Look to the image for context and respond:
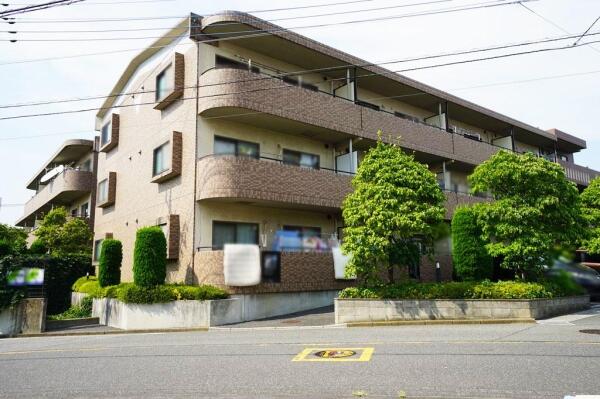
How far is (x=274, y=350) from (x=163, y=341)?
3.65 meters

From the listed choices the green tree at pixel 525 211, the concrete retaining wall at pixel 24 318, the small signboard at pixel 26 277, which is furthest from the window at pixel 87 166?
the green tree at pixel 525 211

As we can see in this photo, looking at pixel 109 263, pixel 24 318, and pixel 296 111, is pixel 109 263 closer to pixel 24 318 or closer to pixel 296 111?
pixel 24 318

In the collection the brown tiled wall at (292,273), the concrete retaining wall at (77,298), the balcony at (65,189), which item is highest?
the balcony at (65,189)

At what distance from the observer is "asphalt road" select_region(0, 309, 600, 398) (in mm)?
6227

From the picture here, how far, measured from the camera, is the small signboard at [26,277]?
15102 millimetres

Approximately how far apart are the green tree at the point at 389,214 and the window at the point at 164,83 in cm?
820

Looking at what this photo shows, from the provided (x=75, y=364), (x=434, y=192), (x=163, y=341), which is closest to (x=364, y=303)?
(x=434, y=192)

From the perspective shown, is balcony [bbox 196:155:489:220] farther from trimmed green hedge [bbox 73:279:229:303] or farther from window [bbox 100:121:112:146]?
window [bbox 100:121:112:146]

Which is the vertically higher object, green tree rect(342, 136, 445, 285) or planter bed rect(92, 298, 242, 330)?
green tree rect(342, 136, 445, 285)

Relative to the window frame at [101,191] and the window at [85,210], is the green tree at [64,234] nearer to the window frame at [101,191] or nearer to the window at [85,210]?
the window frame at [101,191]

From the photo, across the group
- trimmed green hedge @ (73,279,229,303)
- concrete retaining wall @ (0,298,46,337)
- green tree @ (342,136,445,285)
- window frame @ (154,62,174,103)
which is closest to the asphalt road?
trimmed green hedge @ (73,279,229,303)

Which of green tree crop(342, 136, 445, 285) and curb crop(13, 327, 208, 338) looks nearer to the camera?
green tree crop(342, 136, 445, 285)

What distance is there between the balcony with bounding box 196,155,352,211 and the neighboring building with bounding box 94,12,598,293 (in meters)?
0.04

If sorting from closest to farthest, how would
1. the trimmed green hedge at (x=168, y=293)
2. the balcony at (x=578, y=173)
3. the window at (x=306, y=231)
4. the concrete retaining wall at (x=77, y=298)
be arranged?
the trimmed green hedge at (x=168, y=293), the window at (x=306, y=231), the concrete retaining wall at (x=77, y=298), the balcony at (x=578, y=173)
